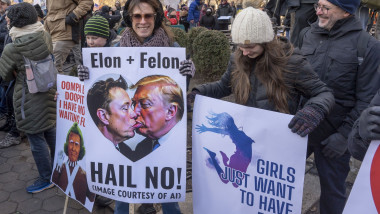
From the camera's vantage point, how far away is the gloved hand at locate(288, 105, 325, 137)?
164cm

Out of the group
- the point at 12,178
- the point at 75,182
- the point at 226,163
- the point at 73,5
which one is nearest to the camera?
the point at 226,163

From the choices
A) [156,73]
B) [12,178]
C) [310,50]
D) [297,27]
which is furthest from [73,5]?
[310,50]

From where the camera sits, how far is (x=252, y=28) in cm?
179

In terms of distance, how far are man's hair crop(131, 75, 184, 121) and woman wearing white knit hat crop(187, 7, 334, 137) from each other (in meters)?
0.36

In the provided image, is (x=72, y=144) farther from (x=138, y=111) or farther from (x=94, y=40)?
(x=94, y=40)

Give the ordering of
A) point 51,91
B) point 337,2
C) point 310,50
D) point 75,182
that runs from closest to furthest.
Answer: point 337,2 → point 310,50 → point 75,182 → point 51,91

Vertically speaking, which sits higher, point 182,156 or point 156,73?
point 156,73

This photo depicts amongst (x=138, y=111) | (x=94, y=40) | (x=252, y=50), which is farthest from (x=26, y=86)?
(x=252, y=50)

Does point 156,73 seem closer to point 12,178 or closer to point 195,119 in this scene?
point 195,119

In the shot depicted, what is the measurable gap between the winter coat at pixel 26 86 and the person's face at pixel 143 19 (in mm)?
1356

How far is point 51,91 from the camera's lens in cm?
324

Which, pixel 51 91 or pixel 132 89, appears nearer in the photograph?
pixel 132 89

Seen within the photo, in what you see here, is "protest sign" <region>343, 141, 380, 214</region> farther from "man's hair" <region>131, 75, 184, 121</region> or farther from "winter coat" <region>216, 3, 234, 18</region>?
"winter coat" <region>216, 3, 234, 18</region>

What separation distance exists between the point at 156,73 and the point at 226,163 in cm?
69
